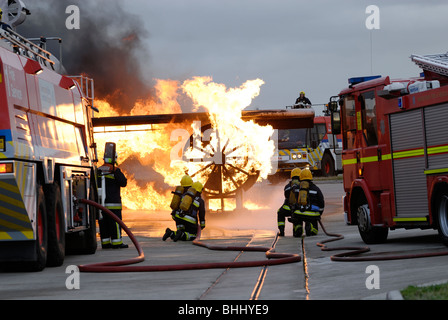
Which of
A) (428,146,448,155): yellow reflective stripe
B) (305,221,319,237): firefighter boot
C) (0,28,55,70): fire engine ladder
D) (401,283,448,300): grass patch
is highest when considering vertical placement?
(0,28,55,70): fire engine ladder

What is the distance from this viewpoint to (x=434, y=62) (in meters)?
13.8

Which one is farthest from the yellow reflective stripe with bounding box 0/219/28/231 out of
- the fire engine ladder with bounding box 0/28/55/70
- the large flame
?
the large flame

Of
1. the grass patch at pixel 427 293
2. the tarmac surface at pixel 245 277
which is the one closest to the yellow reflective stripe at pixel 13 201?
the tarmac surface at pixel 245 277

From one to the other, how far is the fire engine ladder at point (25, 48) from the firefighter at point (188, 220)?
4.79 m

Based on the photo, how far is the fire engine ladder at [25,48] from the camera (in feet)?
40.3

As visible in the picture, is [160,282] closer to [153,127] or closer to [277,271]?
[277,271]

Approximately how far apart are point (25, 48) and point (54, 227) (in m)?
2.64

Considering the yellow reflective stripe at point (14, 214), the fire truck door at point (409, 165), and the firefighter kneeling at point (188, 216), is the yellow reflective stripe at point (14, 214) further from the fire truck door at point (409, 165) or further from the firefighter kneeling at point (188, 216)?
the firefighter kneeling at point (188, 216)

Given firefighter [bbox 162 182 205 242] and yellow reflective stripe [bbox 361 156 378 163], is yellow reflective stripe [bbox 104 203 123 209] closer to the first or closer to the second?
firefighter [bbox 162 182 205 242]

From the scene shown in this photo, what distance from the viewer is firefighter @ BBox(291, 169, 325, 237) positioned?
1775 cm

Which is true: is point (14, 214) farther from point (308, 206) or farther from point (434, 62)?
point (308, 206)

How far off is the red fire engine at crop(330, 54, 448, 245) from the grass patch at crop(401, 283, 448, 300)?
4.95 metres

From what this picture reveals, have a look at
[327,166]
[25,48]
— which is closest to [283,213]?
[25,48]

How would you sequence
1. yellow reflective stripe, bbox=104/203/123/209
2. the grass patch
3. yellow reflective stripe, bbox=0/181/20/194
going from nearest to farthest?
the grass patch, yellow reflective stripe, bbox=0/181/20/194, yellow reflective stripe, bbox=104/203/123/209
